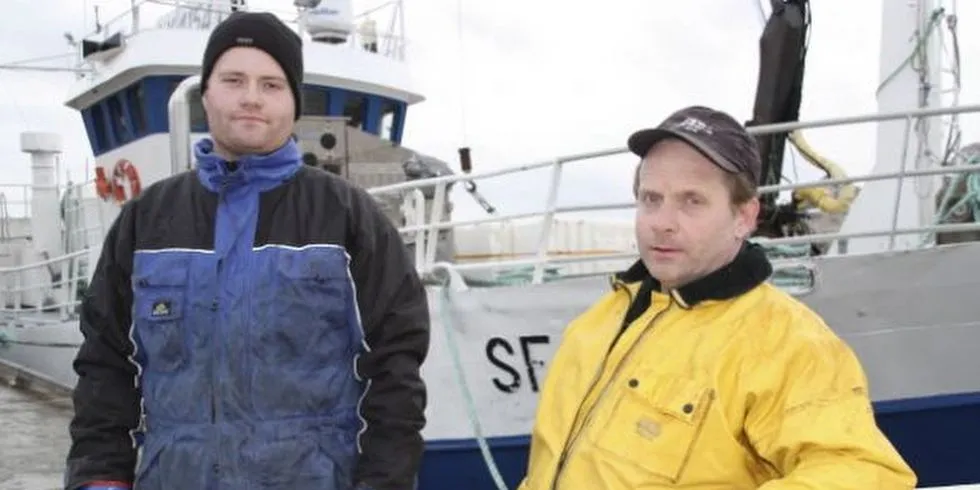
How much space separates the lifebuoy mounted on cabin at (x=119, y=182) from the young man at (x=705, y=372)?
915cm

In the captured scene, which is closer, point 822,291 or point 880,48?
point 822,291

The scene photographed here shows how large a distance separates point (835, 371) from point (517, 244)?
22.3 ft

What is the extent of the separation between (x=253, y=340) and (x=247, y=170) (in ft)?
1.21

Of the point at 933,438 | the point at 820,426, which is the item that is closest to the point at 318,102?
the point at 933,438

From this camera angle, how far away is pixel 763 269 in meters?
1.89

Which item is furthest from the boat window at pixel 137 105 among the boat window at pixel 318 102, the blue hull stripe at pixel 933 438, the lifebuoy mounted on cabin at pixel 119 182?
the blue hull stripe at pixel 933 438

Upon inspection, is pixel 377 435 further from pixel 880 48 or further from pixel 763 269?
pixel 880 48

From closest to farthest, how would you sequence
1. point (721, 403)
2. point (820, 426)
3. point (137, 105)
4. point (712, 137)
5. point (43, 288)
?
point (820, 426) < point (721, 403) < point (712, 137) < point (137, 105) < point (43, 288)

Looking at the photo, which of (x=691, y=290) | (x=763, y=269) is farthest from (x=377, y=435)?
(x=763, y=269)

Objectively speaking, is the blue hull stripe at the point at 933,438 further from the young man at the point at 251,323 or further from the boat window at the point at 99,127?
the boat window at the point at 99,127

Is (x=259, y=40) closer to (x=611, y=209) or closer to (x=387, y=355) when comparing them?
(x=387, y=355)

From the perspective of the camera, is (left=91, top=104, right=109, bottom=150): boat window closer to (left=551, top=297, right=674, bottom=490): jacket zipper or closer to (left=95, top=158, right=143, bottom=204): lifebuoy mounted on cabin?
(left=95, top=158, right=143, bottom=204): lifebuoy mounted on cabin

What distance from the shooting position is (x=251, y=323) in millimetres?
2045

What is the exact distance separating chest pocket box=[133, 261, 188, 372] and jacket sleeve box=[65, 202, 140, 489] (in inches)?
5.5
